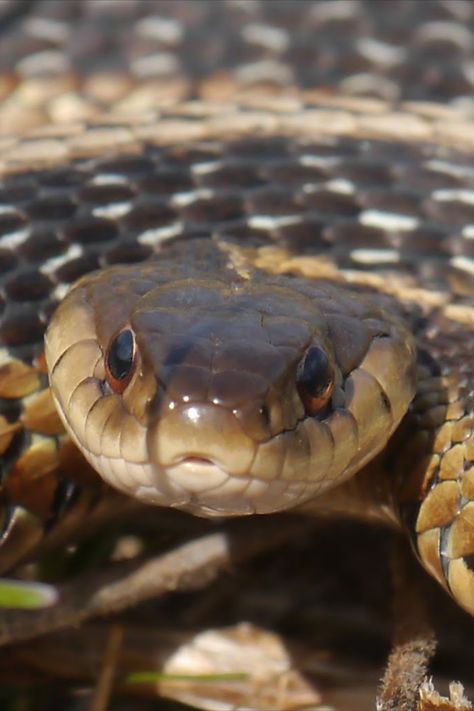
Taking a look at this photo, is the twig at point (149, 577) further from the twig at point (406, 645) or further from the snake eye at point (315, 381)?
the snake eye at point (315, 381)

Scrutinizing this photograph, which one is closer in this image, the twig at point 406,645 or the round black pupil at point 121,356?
the round black pupil at point 121,356

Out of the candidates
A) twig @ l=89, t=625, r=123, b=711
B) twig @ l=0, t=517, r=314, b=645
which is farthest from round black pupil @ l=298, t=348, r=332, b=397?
twig @ l=89, t=625, r=123, b=711

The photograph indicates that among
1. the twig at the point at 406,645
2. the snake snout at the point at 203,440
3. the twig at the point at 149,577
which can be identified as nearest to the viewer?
the snake snout at the point at 203,440

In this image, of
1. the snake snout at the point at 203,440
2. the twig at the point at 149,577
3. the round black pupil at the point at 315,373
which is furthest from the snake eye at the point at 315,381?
the twig at the point at 149,577

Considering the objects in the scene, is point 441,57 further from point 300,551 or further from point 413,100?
point 300,551

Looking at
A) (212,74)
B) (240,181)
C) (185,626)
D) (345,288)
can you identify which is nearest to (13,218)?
(240,181)

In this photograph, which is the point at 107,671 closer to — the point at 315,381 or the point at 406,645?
the point at 406,645

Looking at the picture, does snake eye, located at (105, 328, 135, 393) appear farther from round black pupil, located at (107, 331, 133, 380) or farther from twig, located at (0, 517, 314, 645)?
twig, located at (0, 517, 314, 645)
